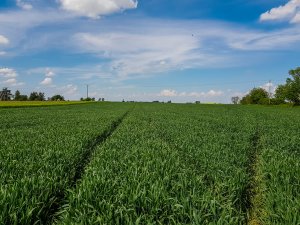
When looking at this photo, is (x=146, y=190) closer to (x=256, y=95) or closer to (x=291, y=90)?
(x=291, y=90)

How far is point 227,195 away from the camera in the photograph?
7242mm

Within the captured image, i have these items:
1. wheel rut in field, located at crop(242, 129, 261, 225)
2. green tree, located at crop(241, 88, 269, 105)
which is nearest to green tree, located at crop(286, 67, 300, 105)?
green tree, located at crop(241, 88, 269, 105)

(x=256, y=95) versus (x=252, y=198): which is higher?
(x=256, y=95)

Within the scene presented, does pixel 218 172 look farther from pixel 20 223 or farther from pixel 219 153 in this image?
pixel 20 223

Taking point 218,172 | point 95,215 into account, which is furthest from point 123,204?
point 218,172

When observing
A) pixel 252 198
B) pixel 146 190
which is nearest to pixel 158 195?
pixel 146 190

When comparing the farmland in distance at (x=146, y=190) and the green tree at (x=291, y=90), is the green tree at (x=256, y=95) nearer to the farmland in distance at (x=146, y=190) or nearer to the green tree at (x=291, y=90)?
the green tree at (x=291, y=90)

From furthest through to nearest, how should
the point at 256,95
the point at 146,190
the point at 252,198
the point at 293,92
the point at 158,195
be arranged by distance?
the point at 256,95 → the point at 293,92 → the point at 252,198 → the point at 146,190 → the point at 158,195

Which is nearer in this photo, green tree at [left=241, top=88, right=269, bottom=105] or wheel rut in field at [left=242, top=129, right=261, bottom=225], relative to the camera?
wheel rut in field at [left=242, top=129, right=261, bottom=225]

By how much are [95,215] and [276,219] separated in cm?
337

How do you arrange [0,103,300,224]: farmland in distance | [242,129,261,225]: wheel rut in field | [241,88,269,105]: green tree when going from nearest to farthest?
[0,103,300,224]: farmland in distance
[242,129,261,225]: wheel rut in field
[241,88,269,105]: green tree

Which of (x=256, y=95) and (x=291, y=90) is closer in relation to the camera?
(x=291, y=90)

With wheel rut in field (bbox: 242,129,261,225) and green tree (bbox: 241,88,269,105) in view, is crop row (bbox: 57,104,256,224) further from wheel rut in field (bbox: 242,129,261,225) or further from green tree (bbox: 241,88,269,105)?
green tree (bbox: 241,88,269,105)

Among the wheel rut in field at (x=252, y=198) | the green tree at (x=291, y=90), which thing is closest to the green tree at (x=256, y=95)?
the green tree at (x=291, y=90)
